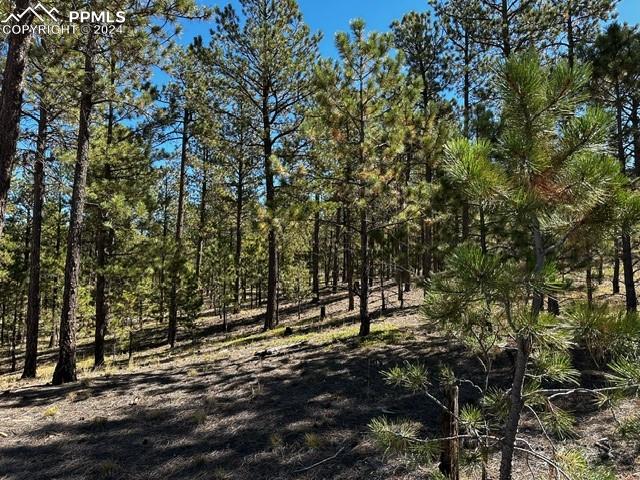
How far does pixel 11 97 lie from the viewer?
5379mm

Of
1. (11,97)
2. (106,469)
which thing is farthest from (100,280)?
(106,469)

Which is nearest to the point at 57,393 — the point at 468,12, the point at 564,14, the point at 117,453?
the point at 117,453

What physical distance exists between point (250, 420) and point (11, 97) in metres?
5.49

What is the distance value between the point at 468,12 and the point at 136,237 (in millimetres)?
11566

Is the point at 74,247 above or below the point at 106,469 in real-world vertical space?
above

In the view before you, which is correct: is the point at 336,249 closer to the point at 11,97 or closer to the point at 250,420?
the point at 250,420

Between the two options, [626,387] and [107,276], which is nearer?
[626,387]

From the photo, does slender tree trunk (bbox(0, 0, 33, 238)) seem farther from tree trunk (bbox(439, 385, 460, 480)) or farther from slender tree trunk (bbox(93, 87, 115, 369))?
slender tree trunk (bbox(93, 87, 115, 369))

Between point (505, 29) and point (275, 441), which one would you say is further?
point (505, 29)

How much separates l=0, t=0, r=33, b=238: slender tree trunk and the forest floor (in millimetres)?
3165

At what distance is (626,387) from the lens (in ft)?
6.25

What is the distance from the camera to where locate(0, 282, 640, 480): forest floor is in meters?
4.80

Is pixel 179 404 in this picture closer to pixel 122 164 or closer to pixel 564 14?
pixel 122 164

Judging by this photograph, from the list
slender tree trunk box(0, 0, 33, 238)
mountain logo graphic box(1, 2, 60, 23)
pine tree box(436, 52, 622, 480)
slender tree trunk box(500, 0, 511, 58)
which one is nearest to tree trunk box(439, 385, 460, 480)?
pine tree box(436, 52, 622, 480)
